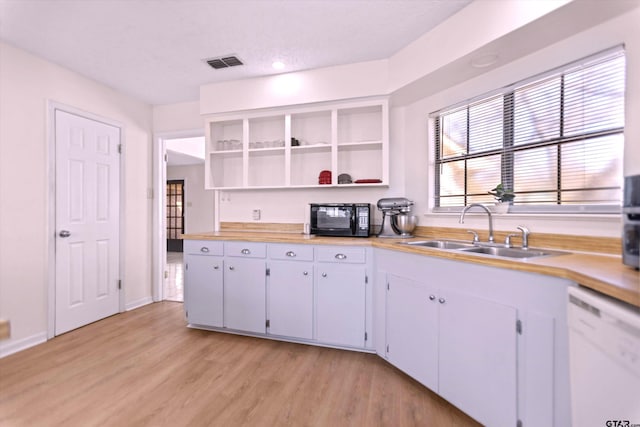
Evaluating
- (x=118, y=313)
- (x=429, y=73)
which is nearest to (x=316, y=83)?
(x=429, y=73)

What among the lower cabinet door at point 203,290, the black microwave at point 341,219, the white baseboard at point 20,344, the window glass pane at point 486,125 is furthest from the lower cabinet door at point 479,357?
the white baseboard at point 20,344

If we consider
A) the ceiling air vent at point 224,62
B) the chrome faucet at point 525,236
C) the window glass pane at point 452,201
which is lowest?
the chrome faucet at point 525,236

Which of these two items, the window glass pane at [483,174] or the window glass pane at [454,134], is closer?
the window glass pane at [483,174]

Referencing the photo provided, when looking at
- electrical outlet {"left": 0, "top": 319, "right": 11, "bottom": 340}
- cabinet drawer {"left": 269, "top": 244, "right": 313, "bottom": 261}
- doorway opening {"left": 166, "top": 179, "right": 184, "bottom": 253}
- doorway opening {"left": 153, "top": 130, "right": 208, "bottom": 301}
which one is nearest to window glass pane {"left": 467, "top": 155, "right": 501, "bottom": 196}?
cabinet drawer {"left": 269, "top": 244, "right": 313, "bottom": 261}

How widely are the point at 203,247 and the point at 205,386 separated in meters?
1.24

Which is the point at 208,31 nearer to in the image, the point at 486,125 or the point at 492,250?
the point at 486,125

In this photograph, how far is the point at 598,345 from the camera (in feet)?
3.25

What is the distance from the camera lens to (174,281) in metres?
4.80

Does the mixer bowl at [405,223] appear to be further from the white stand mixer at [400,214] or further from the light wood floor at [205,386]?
the light wood floor at [205,386]

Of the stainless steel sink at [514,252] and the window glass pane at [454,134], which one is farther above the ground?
the window glass pane at [454,134]

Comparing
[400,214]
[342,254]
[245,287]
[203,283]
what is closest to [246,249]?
[245,287]

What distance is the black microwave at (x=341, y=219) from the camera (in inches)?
103

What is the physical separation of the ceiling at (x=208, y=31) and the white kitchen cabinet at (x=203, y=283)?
5.57 ft

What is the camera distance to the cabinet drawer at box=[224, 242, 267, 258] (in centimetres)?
259
